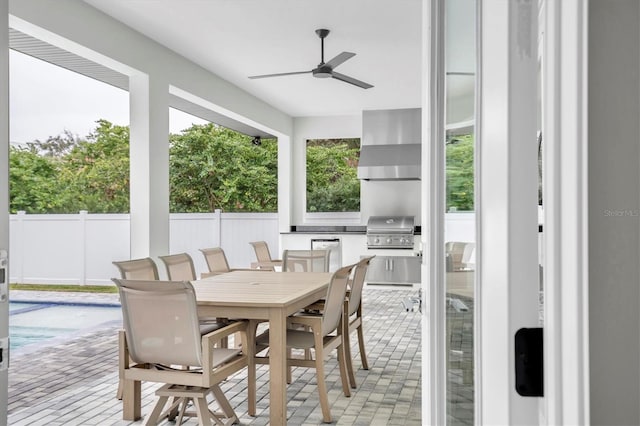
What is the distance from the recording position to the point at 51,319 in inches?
263

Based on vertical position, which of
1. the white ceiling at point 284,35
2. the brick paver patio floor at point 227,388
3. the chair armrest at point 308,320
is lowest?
the brick paver patio floor at point 227,388

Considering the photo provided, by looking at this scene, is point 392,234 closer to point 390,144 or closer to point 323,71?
point 390,144

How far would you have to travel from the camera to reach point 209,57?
6.10 metres

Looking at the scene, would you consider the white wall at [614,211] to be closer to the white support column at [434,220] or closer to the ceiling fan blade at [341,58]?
the white support column at [434,220]

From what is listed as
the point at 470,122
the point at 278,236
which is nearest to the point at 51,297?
the point at 278,236

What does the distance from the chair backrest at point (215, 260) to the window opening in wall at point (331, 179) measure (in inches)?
199

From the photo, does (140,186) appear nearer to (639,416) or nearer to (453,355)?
(453,355)

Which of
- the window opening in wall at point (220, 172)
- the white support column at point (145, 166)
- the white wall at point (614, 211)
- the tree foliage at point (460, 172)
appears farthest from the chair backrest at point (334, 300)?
the window opening in wall at point (220, 172)

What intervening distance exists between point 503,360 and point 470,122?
43 centimetres

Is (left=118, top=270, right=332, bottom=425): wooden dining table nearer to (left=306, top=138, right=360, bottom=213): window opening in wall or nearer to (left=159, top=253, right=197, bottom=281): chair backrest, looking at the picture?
(left=159, top=253, right=197, bottom=281): chair backrest

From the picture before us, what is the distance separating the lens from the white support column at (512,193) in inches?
26.6

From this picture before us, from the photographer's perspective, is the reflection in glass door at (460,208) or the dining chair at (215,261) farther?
the dining chair at (215,261)

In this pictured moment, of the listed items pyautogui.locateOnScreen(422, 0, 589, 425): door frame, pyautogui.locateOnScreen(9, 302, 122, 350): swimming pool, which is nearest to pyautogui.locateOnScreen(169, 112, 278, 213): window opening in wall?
pyautogui.locateOnScreen(9, 302, 122, 350): swimming pool

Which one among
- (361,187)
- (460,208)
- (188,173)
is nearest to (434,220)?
(460,208)
